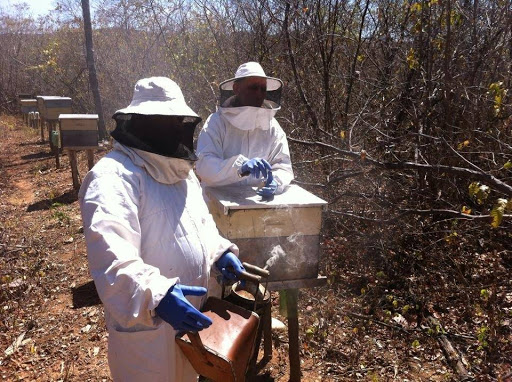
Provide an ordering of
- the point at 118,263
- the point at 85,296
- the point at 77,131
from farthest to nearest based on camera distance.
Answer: the point at 77,131, the point at 85,296, the point at 118,263

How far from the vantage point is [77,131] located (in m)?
7.21

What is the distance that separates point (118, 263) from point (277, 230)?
3.86 feet

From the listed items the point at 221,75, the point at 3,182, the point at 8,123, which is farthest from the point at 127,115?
the point at 8,123

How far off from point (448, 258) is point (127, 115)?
3301 mm

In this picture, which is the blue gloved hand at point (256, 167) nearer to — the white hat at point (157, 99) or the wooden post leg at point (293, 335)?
the wooden post leg at point (293, 335)

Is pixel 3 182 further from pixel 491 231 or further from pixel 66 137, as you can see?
pixel 491 231

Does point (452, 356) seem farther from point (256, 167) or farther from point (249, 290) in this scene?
point (256, 167)

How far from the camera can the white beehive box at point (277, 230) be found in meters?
2.36

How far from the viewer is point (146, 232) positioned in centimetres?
168

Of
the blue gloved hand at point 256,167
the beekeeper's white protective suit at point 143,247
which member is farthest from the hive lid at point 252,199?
the beekeeper's white protective suit at point 143,247

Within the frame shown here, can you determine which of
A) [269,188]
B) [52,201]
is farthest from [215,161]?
[52,201]

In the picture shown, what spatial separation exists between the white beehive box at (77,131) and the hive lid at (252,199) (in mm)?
5155

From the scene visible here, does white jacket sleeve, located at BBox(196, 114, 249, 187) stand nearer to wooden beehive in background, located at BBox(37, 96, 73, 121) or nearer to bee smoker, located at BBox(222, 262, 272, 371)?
bee smoker, located at BBox(222, 262, 272, 371)

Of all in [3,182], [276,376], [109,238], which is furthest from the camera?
[3,182]
